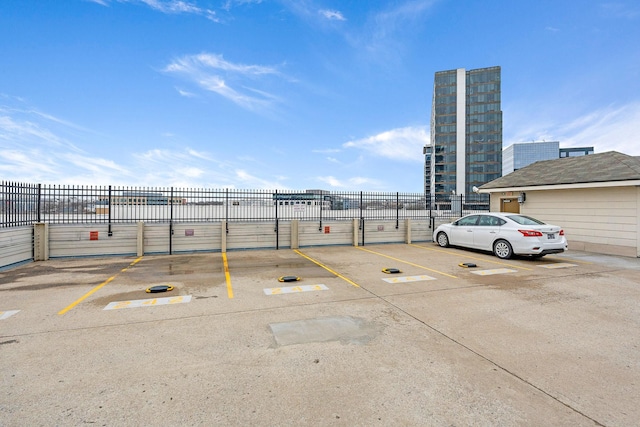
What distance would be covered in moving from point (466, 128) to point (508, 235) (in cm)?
7661

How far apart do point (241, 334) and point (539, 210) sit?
46.4 feet

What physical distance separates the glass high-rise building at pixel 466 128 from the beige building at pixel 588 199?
62978 millimetres

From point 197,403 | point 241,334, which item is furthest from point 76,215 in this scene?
point 197,403

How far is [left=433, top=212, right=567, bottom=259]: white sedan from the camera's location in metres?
8.70

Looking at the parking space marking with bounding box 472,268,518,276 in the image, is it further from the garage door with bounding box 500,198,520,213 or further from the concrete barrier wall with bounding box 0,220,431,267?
the garage door with bounding box 500,198,520,213

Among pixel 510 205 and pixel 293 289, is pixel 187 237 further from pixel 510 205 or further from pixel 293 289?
pixel 510 205

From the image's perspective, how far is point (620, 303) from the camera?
5.20 metres

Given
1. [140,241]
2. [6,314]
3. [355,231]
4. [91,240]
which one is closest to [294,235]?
[355,231]

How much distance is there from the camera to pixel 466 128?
7588 cm

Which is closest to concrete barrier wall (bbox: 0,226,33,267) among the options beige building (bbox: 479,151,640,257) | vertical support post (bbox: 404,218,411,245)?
vertical support post (bbox: 404,218,411,245)

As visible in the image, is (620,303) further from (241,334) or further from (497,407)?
(241,334)

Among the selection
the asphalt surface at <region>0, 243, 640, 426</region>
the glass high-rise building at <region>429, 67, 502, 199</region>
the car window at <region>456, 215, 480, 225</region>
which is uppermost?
the glass high-rise building at <region>429, 67, 502, 199</region>

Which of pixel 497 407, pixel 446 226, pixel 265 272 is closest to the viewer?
pixel 497 407

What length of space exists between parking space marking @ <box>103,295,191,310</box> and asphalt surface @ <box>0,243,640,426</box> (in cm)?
4
